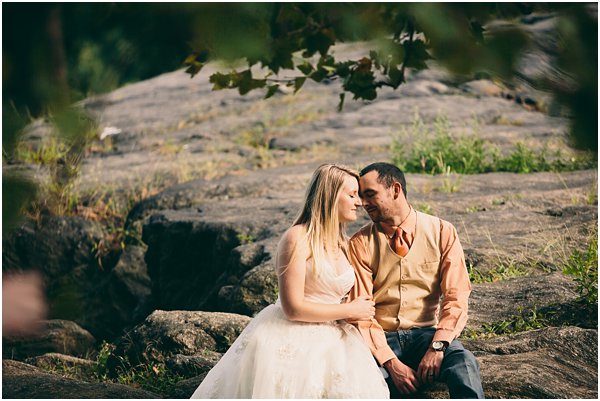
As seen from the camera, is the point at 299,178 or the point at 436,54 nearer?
the point at 436,54

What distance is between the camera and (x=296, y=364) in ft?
11.7

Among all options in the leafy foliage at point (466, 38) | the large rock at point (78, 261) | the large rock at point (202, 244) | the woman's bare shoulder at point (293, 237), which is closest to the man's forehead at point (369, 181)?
the woman's bare shoulder at point (293, 237)

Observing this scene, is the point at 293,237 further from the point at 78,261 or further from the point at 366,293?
the point at 78,261

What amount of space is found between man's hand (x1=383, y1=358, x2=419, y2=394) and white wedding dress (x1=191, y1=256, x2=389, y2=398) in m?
0.11

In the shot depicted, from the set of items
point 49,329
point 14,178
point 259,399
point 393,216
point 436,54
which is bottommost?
point 49,329

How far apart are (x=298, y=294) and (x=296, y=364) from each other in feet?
0.95

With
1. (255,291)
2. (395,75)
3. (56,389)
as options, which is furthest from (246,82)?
(255,291)

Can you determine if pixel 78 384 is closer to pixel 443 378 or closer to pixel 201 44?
pixel 443 378

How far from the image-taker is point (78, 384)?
176 inches

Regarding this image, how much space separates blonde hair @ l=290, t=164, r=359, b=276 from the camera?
3.76 metres

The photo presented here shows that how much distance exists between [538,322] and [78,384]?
250 centimetres

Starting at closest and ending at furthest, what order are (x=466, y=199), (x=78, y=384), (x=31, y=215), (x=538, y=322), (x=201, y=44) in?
(x=201, y=44) → (x=78, y=384) → (x=538, y=322) → (x=466, y=199) → (x=31, y=215)

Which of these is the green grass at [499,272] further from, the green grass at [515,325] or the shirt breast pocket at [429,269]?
the shirt breast pocket at [429,269]

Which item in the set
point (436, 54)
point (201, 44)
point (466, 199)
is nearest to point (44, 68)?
point (201, 44)
